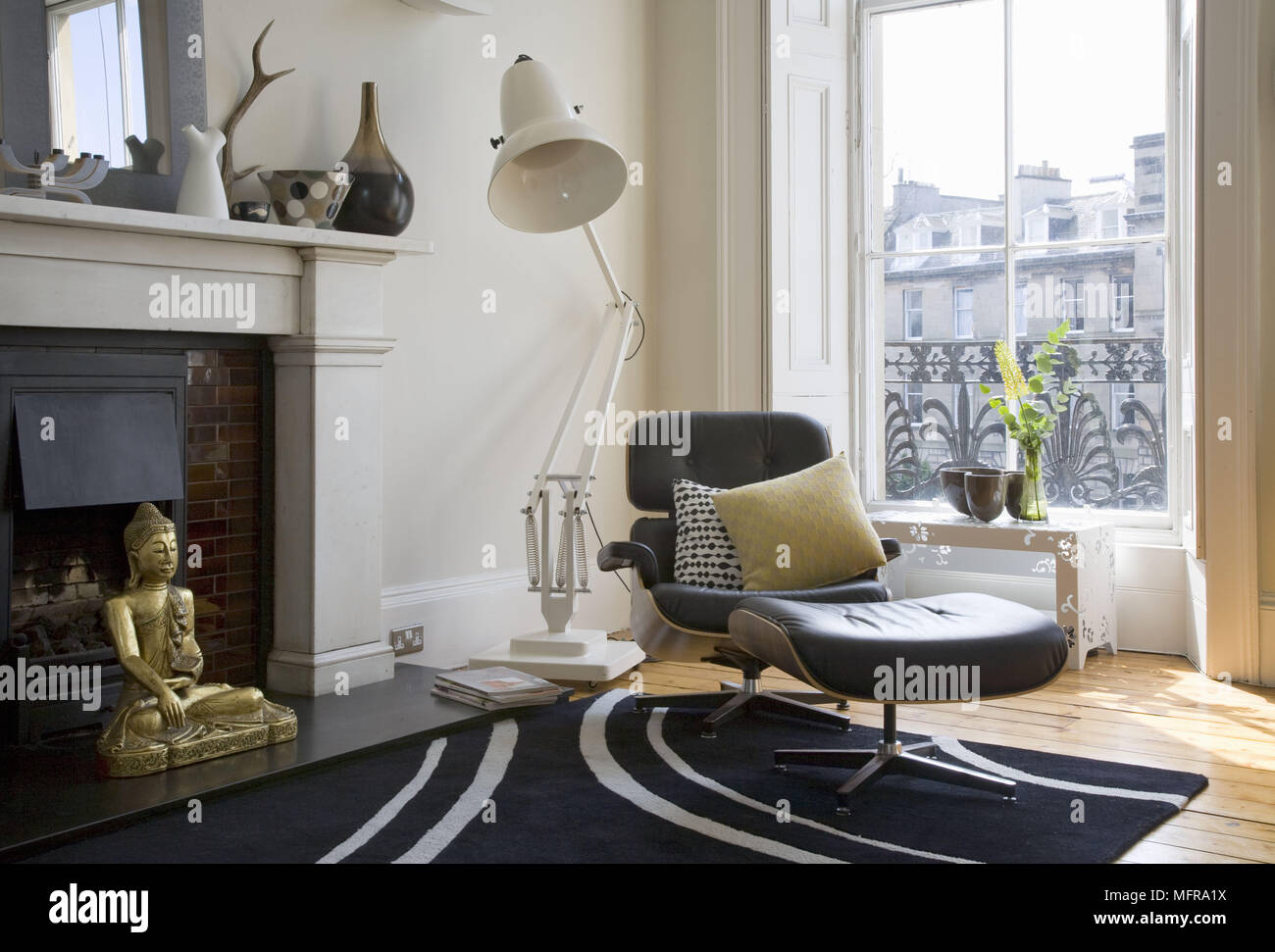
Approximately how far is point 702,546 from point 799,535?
28 cm

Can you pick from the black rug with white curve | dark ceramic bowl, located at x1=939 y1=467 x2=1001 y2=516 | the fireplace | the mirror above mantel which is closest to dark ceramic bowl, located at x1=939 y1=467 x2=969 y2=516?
dark ceramic bowl, located at x1=939 y1=467 x2=1001 y2=516

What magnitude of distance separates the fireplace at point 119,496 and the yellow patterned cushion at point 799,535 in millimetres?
1339

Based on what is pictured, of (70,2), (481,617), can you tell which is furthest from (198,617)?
(70,2)

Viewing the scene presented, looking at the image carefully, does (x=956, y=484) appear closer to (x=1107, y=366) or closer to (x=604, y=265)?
(x=1107, y=366)

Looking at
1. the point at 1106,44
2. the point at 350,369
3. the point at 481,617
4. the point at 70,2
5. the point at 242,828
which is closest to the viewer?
the point at 242,828

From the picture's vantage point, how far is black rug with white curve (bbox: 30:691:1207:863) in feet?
7.65

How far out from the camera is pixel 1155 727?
334 centimetres

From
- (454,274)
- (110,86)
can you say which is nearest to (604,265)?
(454,274)

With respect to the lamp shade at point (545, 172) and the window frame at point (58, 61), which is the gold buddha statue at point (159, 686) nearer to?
the window frame at point (58, 61)

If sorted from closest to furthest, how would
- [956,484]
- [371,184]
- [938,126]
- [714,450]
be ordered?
[371,184]
[714,450]
[956,484]
[938,126]

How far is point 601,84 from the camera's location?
4.65 metres

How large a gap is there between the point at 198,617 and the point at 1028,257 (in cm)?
323

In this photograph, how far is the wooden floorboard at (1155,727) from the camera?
98.0 inches
